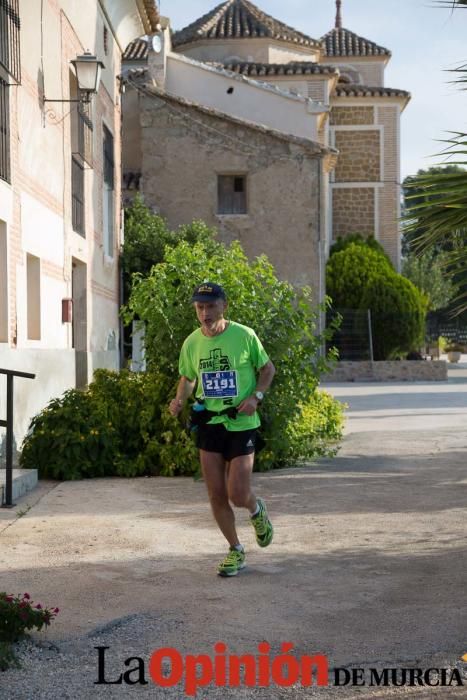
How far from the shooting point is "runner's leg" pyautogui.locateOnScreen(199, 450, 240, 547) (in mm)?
6242

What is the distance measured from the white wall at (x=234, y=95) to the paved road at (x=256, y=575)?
68.9 ft

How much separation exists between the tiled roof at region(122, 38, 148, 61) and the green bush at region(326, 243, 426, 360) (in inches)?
340

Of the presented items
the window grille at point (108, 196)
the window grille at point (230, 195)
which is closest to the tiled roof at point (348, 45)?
the window grille at point (230, 195)

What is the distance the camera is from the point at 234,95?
30.3m

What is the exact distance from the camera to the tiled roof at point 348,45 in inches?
1738

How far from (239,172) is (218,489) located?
893 inches

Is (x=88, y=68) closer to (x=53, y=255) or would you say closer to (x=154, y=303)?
(x=53, y=255)

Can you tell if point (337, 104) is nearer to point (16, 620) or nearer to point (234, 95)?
point (234, 95)

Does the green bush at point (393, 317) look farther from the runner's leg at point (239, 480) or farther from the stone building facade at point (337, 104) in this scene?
the runner's leg at point (239, 480)

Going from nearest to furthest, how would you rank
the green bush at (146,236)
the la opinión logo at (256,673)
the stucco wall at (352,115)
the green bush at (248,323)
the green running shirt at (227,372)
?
the la opinión logo at (256,673) < the green running shirt at (227,372) < the green bush at (248,323) < the green bush at (146,236) < the stucco wall at (352,115)

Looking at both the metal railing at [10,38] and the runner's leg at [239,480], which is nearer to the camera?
the runner's leg at [239,480]

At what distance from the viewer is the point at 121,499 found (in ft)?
29.9

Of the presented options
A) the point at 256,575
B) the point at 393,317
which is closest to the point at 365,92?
the point at 393,317

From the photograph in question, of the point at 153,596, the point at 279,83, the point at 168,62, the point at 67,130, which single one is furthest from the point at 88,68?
the point at 279,83
